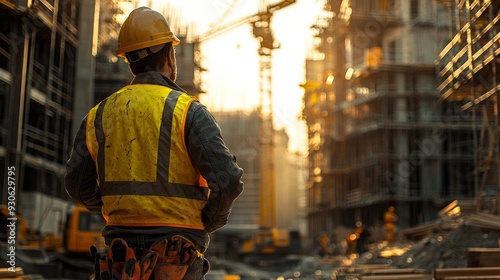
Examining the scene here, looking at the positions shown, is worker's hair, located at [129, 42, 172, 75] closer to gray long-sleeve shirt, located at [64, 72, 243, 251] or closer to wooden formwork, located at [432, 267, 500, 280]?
gray long-sleeve shirt, located at [64, 72, 243, 251]

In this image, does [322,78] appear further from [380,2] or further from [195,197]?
[195,197]

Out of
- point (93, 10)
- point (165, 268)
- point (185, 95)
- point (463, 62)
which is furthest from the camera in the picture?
point (463, 62)

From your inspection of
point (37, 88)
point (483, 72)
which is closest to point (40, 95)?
point (37, 88)

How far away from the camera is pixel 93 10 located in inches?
619

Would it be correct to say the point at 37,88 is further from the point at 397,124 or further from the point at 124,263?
the point at 397,124

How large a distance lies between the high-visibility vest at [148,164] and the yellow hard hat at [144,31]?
0.17 m

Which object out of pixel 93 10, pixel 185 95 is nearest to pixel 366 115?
pixel 93 10

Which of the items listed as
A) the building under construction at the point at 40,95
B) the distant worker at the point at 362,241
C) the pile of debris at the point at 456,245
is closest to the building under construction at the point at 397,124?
the distant worker at the point at 362,241

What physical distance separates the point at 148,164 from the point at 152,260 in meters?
0.35

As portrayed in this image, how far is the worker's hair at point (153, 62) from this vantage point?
2807 mm

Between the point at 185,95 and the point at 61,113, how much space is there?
24335 mm

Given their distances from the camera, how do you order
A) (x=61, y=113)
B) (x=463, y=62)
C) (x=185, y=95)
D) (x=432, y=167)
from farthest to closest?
(x=432, y=167), (x=61, y=113), (x=463, y=62), (x=185, y=95)

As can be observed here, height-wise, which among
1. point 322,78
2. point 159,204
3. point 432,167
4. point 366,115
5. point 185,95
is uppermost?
point 322,78

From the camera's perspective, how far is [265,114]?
49281 mm
